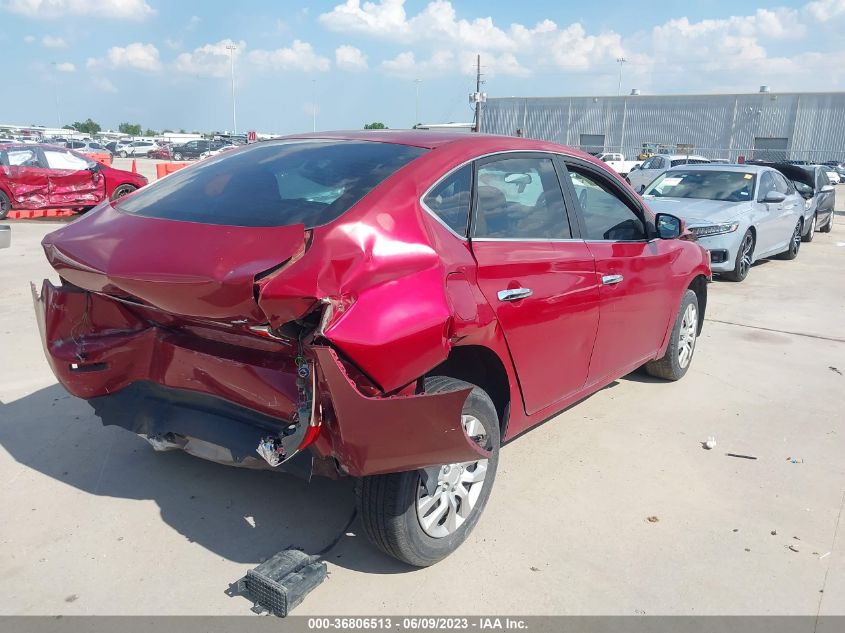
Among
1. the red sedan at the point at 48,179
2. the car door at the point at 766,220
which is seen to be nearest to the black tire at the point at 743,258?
the car door at the point at 766,220

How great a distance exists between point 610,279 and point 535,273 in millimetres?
813

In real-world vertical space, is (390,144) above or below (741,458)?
above

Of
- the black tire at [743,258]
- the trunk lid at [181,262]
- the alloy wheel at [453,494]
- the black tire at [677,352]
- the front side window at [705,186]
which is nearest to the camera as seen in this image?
the trunk lid at [181,262]

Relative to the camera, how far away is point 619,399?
5.06 meters

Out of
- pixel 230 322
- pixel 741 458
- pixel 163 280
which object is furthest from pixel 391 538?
pixel 741 458

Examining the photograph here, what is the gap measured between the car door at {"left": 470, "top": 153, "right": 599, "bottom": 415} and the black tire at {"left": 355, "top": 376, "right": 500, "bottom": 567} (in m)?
0.38

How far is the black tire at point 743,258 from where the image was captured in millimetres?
9811

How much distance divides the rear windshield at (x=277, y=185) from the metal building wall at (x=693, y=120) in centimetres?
5946

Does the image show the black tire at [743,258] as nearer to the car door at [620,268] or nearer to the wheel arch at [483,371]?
the car door at [620,268]

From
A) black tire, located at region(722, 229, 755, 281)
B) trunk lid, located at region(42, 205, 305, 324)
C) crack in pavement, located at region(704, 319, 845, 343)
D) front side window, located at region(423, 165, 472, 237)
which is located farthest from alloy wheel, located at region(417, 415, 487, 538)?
black tire, located at region(722, 229, 755, 281)

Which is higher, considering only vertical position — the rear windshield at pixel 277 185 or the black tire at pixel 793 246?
the rear windshield at pixel 277 185

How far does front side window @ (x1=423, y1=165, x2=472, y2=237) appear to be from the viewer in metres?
2.94

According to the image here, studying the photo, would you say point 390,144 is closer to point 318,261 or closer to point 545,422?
point 318,261

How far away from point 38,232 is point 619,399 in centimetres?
1137
